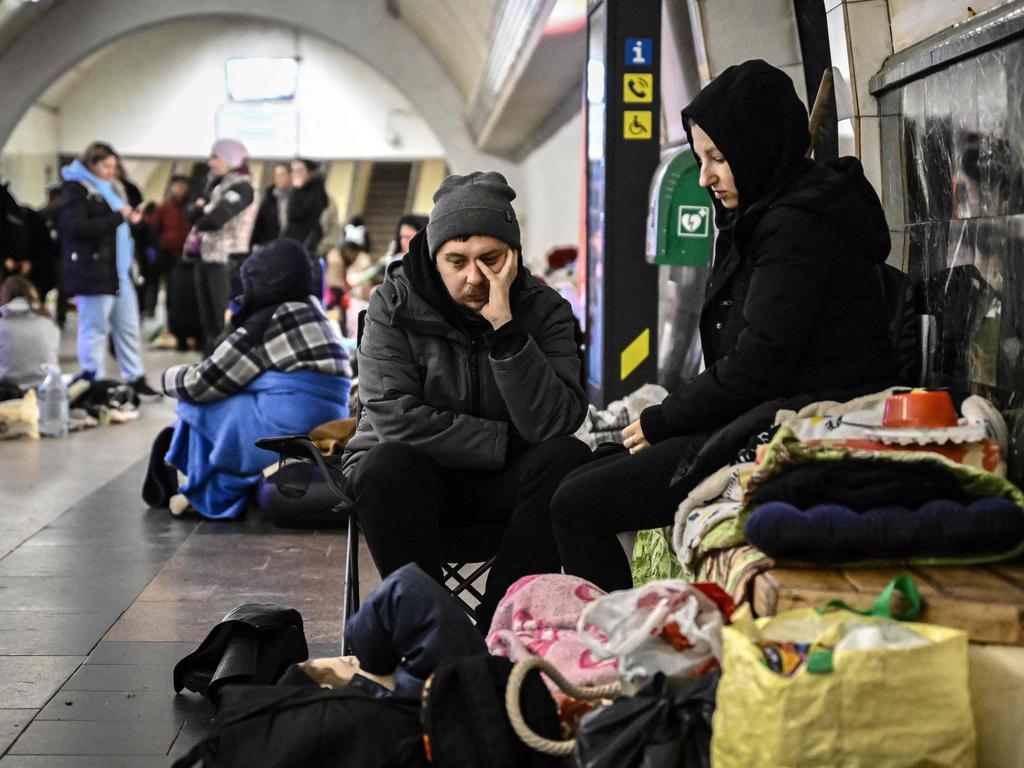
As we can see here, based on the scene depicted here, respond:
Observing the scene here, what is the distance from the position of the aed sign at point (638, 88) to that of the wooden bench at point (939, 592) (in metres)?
3.91

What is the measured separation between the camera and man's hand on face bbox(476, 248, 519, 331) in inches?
142

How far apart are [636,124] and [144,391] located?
6314 millimetres

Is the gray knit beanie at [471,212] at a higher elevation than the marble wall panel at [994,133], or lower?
lower

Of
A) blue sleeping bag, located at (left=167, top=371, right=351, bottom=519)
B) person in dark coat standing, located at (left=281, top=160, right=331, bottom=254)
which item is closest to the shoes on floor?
blue sleeping bag, located at (left=167, top=371, right=351, bottom=519)

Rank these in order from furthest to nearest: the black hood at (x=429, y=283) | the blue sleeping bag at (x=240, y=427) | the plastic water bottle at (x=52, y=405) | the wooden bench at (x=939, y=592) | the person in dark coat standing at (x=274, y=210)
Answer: the person in dark coat standing at (x=274, y=210)
the plastic water bottle at (x=52, y=405)
the blue sleeping bag at (x=240, y=427)
the black hood at (x=429, y=283)
the wooden bench at (x=939, y=592)

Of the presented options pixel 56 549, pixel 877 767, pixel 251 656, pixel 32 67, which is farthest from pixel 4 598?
pixel 32 67

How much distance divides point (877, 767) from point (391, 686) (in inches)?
41.9

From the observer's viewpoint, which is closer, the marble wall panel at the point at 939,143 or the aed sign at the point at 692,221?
the marble wall panel at the point at 939,143

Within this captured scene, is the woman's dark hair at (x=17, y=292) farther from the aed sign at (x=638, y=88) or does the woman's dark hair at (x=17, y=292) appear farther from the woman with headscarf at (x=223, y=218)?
the aed sign at (x=638, y=88)

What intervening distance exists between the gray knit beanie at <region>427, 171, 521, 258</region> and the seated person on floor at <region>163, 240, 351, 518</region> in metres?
2.45

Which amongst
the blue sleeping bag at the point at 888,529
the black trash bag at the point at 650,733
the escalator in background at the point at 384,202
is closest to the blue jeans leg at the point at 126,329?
the blue sleeping bag at the point at 888,529

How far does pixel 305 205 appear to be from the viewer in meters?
12.9

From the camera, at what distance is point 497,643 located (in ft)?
9.82

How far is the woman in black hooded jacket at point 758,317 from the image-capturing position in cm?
322
